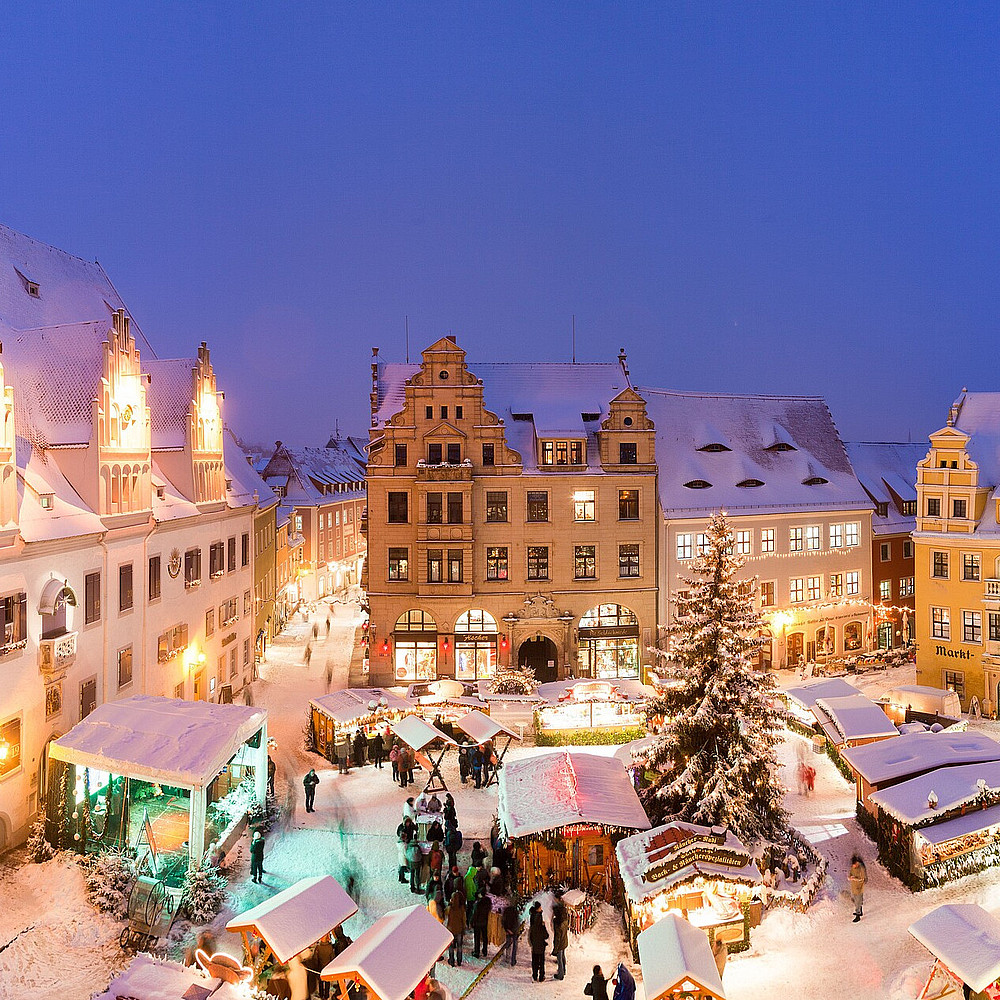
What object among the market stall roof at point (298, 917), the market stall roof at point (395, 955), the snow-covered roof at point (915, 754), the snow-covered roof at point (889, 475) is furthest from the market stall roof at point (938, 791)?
the snow-covered roof at point (889, 475)

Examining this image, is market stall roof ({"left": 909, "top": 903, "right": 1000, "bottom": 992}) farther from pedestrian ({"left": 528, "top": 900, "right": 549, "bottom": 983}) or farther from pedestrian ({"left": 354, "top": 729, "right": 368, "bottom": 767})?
pedestrian ({"left": 354, "top": 729, "right": 368, "bottom": 767})

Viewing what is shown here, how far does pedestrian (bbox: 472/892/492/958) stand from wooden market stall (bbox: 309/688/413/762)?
13559 millimetres

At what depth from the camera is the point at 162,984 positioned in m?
13.4

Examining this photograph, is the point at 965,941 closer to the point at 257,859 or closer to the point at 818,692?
the point at 257,859

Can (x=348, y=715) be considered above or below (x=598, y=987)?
above

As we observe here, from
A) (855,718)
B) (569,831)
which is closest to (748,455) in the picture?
(855,718)

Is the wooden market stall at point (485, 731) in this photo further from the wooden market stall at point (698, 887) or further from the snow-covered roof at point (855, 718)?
the snow-covered roof at point (855, 718)

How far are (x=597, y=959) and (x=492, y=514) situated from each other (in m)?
27.1

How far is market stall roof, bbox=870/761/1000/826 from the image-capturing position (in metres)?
20.5

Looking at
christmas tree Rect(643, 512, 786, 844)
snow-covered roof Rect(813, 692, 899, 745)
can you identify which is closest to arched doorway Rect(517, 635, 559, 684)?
snow-covered roof Rect(813, 692, 899, 745)

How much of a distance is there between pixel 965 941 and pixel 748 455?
36.7m

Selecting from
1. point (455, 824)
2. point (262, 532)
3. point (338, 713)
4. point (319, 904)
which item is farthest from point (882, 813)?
point (262, 532)

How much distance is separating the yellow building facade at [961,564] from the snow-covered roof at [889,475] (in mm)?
10769

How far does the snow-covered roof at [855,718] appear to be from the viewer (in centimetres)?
2755
